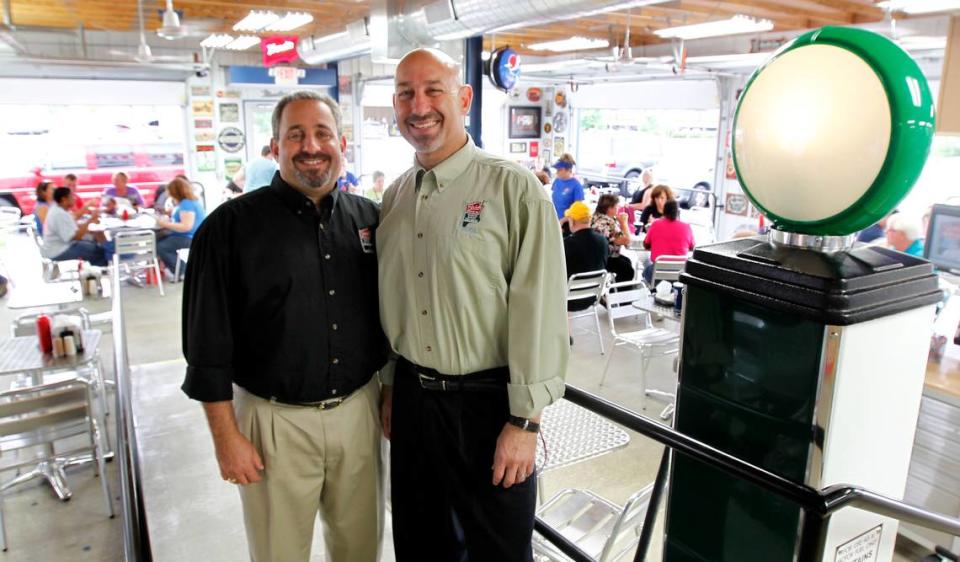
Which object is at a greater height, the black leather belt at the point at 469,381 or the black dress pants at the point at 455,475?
the black leather belt at the point at 469,381

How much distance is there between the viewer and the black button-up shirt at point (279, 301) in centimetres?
174

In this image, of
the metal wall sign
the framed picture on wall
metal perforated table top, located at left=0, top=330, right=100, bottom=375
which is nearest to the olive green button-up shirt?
metal perforated table top, located at left=0, top=330, right=100, bottom=375

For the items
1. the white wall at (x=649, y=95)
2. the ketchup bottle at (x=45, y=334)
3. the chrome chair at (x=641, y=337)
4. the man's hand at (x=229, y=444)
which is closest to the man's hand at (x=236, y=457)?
the man's hand at (x=229, y=444)

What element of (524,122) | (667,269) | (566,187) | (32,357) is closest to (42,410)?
(32,357)

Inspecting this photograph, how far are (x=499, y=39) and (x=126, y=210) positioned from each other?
5.93 m

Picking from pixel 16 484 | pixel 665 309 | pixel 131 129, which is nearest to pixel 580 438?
pixel 665 309

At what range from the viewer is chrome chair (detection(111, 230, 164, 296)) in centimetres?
755

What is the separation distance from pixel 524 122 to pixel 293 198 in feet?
50.1

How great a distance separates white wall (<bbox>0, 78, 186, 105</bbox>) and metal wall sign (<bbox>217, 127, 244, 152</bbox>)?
0.89 metres

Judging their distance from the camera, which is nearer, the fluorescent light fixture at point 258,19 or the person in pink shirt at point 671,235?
the person in pink shirt at point 671,235

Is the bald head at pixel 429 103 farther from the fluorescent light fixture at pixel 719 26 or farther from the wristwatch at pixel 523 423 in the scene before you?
the fluorescent light fixture at pixel 719 26

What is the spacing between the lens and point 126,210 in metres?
9.10

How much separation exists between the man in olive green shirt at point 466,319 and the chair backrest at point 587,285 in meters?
3.92

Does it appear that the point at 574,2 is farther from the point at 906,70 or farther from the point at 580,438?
the point at 906,70
